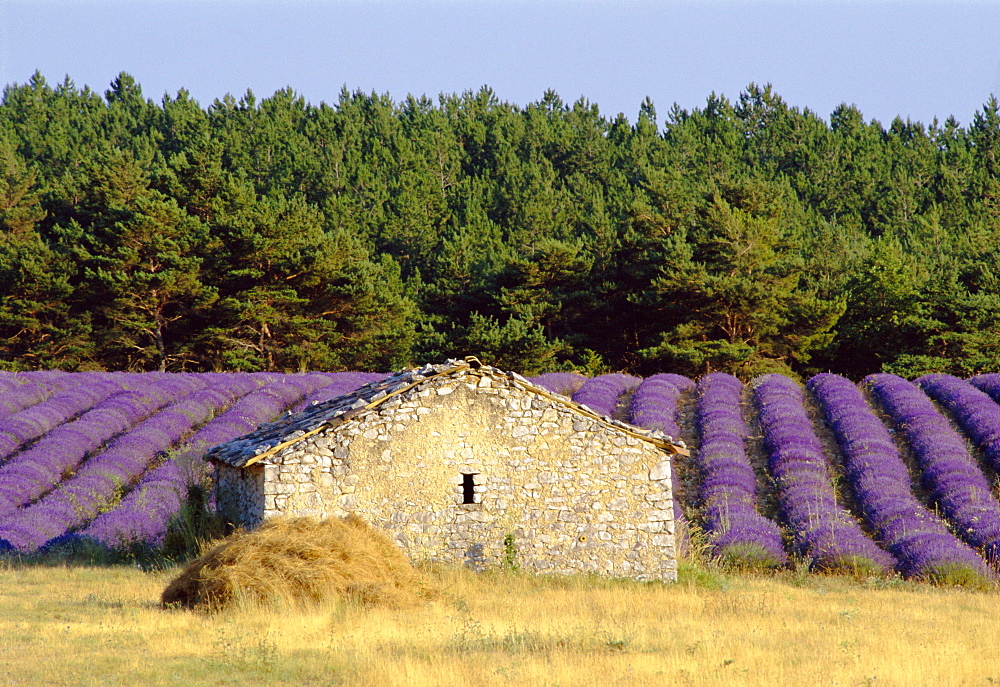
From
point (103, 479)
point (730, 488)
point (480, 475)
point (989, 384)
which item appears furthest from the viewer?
point (989, 384)

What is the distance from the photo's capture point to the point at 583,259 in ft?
161

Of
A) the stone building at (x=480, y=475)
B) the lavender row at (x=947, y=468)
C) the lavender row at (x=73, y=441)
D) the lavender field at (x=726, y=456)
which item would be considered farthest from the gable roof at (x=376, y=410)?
the lavender row at (x=947, y=468)

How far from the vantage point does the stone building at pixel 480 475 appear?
15.8 m

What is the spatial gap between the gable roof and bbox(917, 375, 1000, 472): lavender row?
1157cm

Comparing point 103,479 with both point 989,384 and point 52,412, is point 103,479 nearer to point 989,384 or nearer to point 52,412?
point 52,412

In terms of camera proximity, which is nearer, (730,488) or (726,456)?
(730,488)

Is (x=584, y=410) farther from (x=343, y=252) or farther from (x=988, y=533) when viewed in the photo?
(x=343, y=252)

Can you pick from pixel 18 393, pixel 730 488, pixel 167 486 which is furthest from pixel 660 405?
pixel 18 393

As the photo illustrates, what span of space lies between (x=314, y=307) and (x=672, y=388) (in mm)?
19935

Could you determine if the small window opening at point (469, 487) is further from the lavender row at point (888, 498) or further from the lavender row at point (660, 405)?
the lavender row at point (888, 498)

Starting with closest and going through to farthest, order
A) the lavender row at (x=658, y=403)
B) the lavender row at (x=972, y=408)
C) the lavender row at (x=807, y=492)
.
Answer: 1. the lavender row at (x=807, y=492)
2. the lavender row at (x=972, y=408)
3. the lavender row at (x=658, y=403)

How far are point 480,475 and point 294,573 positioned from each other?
158 inches

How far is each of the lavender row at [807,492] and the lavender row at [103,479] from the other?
542 inches

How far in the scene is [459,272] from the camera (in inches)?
2024
